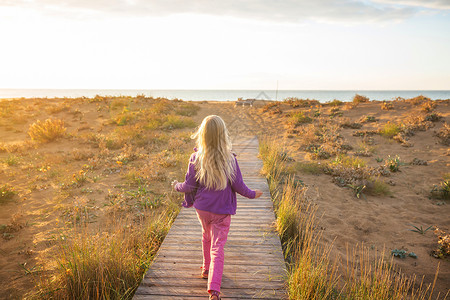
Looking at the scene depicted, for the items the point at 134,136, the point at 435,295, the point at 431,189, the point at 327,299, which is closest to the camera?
the point at 327,299

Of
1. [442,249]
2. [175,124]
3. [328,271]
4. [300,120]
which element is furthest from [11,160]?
[300,120]

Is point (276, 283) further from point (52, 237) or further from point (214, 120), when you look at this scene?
point (52, 237)

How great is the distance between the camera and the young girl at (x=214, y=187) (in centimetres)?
271

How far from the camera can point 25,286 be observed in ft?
12.5

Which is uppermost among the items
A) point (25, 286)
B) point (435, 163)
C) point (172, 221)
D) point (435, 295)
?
point (435, 163)

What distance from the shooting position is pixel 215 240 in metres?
2.92

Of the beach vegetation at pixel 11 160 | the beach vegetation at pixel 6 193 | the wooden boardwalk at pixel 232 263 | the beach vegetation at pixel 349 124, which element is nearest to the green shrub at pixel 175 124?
the beach vegetation at pixel 11 160

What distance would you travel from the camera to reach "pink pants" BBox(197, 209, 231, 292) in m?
2.75

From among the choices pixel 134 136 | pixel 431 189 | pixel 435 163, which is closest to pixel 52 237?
pixel 134 136

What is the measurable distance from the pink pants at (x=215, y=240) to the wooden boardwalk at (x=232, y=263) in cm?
35

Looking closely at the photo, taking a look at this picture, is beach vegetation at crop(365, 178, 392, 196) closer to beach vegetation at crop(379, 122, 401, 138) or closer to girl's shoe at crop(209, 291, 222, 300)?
beach vegetation at crop(379, 122, 401, 138)

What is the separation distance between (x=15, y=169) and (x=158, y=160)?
4.68m

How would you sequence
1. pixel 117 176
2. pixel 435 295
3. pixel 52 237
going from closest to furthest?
1. pixel 435 295
2. pixel 52 237
3. pixel 117 176

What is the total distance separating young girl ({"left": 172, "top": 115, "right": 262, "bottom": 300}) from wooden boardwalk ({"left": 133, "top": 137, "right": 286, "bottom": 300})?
1.30 ft
